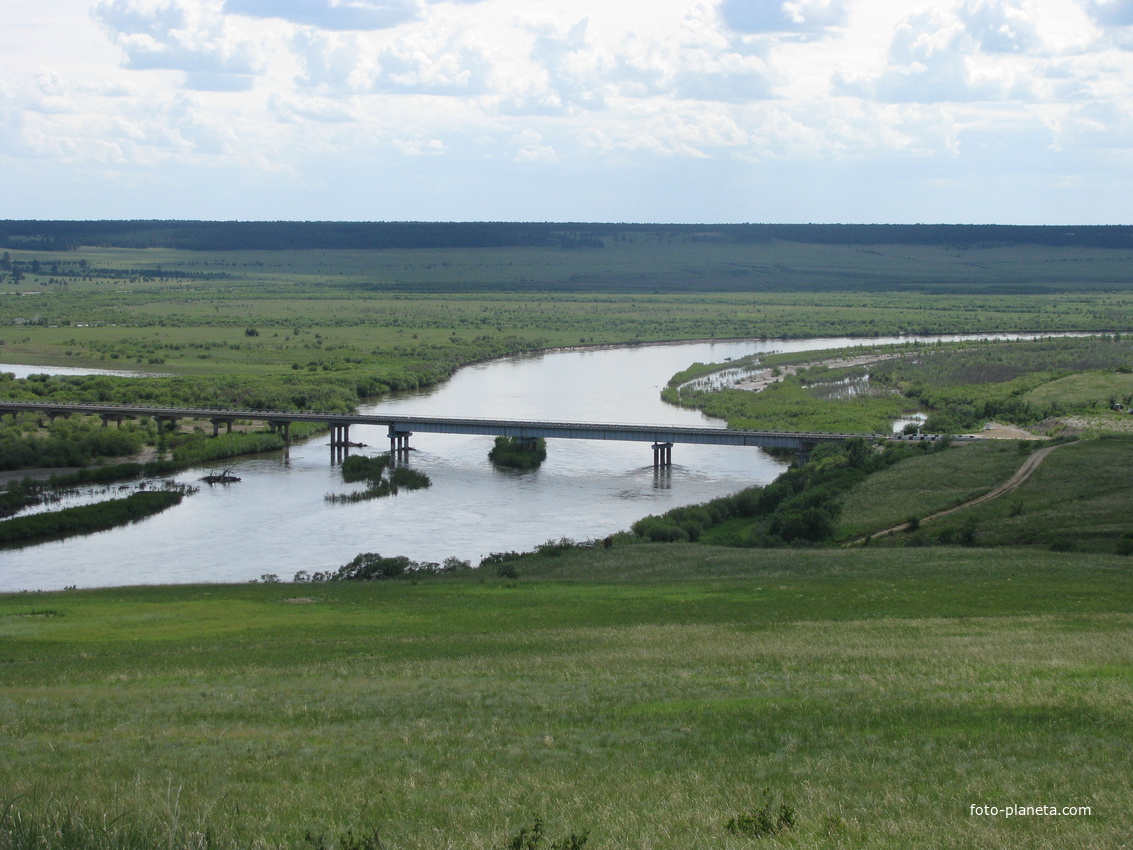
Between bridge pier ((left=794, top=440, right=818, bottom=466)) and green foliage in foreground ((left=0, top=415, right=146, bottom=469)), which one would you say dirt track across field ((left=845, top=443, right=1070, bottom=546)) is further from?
green foliage in foreground ((left=0, top=415, right=146, bottom=469))

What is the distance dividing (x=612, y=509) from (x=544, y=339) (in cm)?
8931

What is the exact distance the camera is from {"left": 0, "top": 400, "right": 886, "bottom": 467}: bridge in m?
67.2

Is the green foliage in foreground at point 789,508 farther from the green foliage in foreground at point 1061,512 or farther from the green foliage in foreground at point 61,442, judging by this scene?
the green foliage in foreground at point 61,442

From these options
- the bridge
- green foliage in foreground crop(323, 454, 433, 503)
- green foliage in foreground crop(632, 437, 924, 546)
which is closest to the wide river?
green foliage in foreground crop(323, 454, 433, 503)

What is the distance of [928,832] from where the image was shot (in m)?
10.8

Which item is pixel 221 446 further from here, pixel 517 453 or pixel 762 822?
pixel 762 822

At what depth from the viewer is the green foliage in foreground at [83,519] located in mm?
46906

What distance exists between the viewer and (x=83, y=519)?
1949 inches

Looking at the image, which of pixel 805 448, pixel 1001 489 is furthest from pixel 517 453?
pixel 1001 489

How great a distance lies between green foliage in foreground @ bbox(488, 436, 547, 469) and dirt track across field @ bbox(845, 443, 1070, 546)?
26.5m

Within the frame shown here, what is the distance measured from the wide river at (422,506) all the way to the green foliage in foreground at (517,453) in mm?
753

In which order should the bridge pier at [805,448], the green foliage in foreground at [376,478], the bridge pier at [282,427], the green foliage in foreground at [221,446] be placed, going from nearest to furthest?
the green foliage in foreground at [376,478], the bridge pier at [805,448], the green foliage in foreground at [221,446], the bridge pier at [282,427]

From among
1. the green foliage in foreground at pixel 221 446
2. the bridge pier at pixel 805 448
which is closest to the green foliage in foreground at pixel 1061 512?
the bridge pier at pixel 805 448

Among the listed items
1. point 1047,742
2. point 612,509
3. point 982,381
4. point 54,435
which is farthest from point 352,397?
point 1047,742
